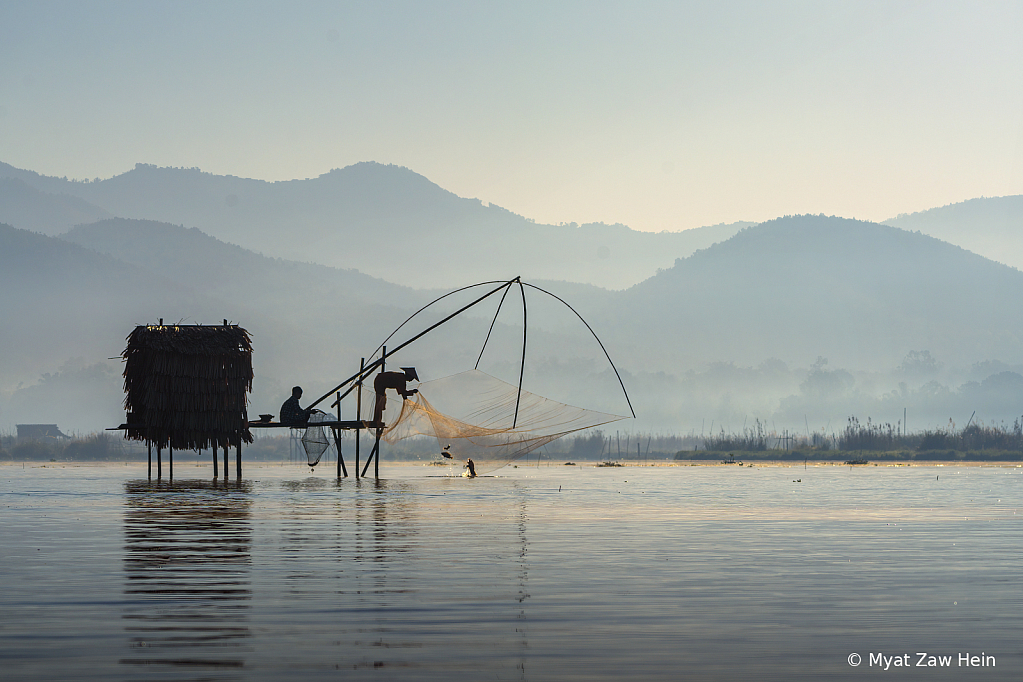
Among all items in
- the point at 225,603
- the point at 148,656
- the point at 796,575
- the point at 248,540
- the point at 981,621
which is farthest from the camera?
the point at 248,540

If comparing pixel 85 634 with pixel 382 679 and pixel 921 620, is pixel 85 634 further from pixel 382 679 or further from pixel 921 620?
pixel 921 620

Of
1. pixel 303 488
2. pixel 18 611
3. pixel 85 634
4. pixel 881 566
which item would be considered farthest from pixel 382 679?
pixel 303 488

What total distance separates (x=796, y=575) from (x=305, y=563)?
543 cm

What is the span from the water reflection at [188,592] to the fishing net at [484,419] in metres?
11.6

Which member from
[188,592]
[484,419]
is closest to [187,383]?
[484,419]

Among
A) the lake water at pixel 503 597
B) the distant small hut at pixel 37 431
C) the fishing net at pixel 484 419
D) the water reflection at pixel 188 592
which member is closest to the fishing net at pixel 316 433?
the fishing net at pixel 484 419

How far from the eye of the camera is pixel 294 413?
36.8 m

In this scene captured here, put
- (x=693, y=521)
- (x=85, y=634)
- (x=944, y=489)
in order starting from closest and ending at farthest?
1. (x=85, y=634)
2. (x=693, y=521)
3. (x=944, y=489)

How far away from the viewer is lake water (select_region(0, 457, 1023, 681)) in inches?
290

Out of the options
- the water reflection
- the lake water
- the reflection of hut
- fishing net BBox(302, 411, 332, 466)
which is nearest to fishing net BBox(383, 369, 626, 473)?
fishing net BBox(302, 411, 332, 466)

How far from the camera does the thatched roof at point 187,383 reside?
116 ft

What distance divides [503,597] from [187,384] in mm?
27227

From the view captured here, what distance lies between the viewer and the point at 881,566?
13.0m

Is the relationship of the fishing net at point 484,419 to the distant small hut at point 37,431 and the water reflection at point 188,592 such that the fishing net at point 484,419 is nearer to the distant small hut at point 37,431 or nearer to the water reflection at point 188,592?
the water reflection at point 188,592
